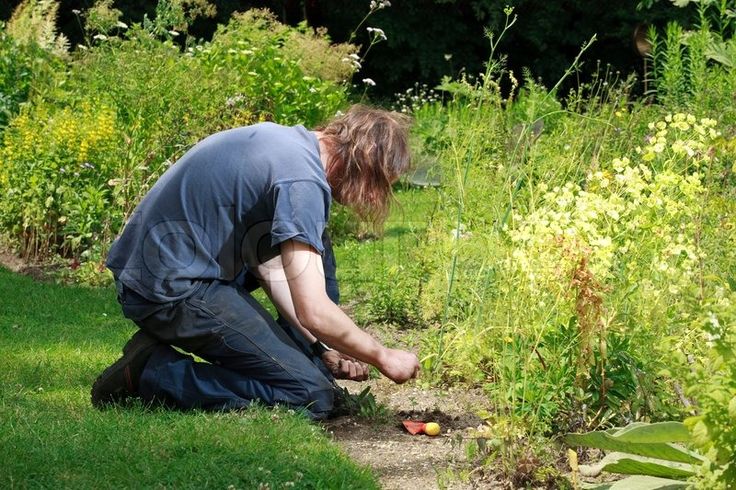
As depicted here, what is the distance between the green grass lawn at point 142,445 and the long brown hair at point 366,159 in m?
0.84

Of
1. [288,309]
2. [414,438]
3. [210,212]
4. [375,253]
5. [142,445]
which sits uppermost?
[210,212]

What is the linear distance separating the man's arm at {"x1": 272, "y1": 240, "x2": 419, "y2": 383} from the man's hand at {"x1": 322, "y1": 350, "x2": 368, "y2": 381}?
63cm

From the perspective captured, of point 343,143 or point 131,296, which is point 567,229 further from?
point 131,296

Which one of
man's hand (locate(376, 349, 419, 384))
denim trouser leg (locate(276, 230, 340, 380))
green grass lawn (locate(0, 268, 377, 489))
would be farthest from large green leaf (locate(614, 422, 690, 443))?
denim trouser leg (locate(276, 230, 340, 380))

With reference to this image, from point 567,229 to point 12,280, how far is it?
4.55 meters

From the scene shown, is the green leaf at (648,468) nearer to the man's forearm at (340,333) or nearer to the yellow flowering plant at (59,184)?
the man's forearm at (340,333)

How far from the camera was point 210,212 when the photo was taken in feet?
13.6

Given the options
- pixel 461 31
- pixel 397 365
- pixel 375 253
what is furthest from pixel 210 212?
pixel 461 31

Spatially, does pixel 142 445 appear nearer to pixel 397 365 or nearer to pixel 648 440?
pixel 397 365

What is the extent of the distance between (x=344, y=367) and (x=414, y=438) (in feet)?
1.93

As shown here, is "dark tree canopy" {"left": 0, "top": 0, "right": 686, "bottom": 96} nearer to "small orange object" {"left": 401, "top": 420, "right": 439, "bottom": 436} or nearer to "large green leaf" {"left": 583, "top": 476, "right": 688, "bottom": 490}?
"small orange object" {"left": 401, "top": 420, "right": 439, "bottom": 436}

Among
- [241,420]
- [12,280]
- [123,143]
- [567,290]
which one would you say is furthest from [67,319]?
[567,290]

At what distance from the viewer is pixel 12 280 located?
699 centimetres

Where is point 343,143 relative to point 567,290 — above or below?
above
